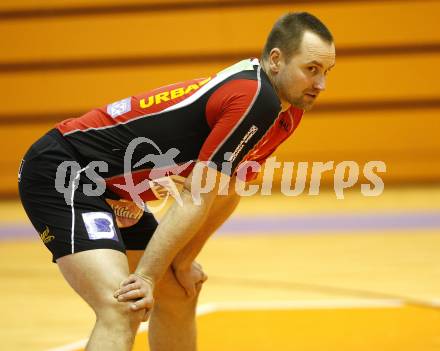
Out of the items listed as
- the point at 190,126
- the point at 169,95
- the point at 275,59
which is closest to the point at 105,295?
the point at 190,126

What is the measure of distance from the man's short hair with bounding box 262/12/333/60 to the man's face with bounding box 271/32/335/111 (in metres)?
0.02

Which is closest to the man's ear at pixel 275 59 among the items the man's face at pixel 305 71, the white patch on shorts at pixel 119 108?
the man's face at pixel 305 71

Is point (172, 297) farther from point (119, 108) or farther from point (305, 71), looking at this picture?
point (305, 71)

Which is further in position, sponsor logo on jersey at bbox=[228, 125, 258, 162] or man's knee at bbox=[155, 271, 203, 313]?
man's knee at bbox=[155, 271, 203, 313]

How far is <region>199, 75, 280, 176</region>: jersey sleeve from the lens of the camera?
2.61m

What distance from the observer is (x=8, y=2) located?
7988mm

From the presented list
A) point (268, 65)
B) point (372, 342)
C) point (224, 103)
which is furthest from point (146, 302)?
point (372, 342)

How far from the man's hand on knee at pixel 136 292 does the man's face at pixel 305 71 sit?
800 millimetres

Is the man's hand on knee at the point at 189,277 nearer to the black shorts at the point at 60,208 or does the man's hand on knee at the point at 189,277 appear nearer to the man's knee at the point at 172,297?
the man's knee at the point at 172,297

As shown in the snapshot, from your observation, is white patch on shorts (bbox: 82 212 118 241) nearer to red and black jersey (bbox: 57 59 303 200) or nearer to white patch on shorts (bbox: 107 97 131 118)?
red and black jersey (bbox: 57 59 303 200)

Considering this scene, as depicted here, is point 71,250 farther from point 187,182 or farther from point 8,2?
point 8,2

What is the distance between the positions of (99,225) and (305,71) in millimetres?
Result: 858

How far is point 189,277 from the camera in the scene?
10.6 feet

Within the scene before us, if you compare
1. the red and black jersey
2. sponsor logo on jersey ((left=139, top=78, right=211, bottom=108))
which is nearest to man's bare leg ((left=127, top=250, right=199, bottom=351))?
the red and black jersey
